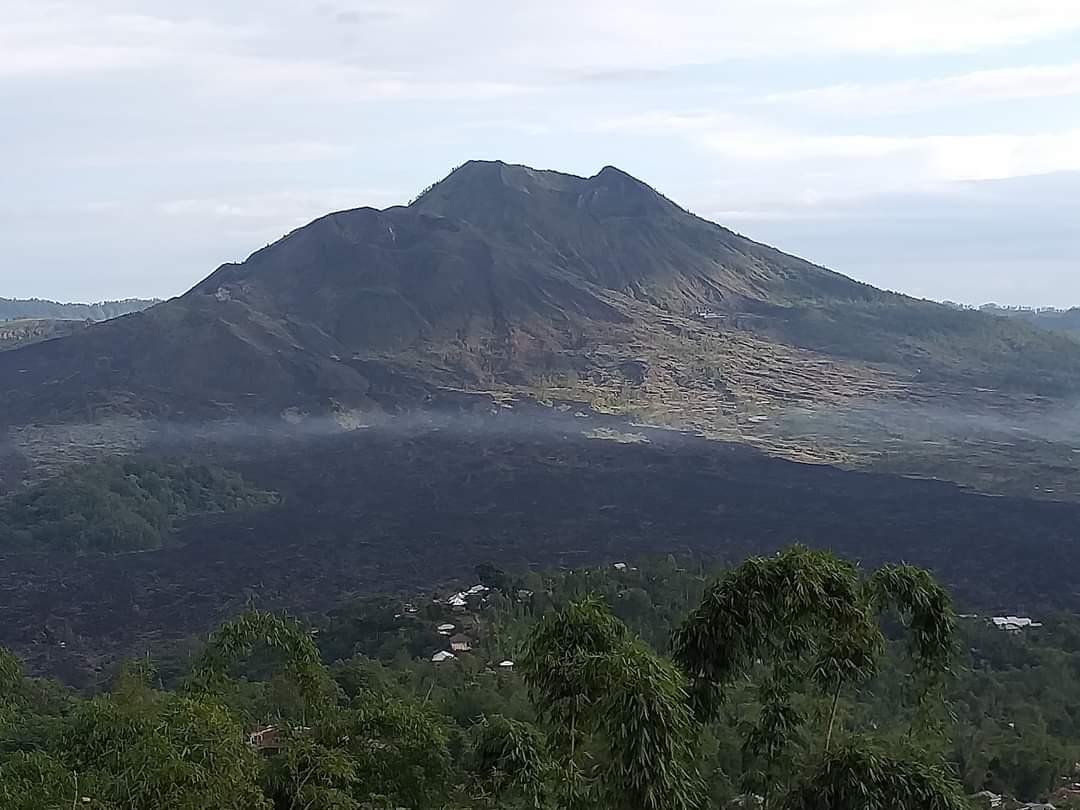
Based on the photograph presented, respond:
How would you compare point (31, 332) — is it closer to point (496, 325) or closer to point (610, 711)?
point (496, 325)

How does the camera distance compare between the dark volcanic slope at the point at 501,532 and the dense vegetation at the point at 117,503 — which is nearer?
the dark volcanic slope at the point at 501,532

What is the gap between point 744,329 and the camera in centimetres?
8938

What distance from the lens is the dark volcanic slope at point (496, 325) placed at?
75188mm

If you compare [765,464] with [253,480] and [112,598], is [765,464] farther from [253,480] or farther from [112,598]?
[112,598]

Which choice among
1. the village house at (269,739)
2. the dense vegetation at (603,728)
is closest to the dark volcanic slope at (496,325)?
the village house at (269,739)

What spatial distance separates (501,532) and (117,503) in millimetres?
16122

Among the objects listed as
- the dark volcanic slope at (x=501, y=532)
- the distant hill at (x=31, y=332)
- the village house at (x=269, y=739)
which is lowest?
the dark volcanic slope at (x=501, y=532)

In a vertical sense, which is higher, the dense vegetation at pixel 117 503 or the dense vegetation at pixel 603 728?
the dense vegetation at pixel 603 728

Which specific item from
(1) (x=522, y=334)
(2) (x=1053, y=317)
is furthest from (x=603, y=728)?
(2) (x=1053, y=317)

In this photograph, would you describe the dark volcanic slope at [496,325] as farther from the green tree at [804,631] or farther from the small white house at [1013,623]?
the green tree at [804,631]

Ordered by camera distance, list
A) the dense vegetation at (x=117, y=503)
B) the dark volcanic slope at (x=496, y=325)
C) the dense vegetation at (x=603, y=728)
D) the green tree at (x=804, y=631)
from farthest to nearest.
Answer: the dark volcanic slope at (x=496, y=325) → the dense vegetation at (x=117, y=503) → the green tree at (x=804, y=631) → the dense vegetation at (x=603, y=728)

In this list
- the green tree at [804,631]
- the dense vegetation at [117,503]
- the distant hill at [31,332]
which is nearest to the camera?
the green tree at [804,631]

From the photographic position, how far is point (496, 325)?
8325cm

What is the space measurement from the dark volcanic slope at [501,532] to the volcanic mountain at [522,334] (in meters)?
12.6
